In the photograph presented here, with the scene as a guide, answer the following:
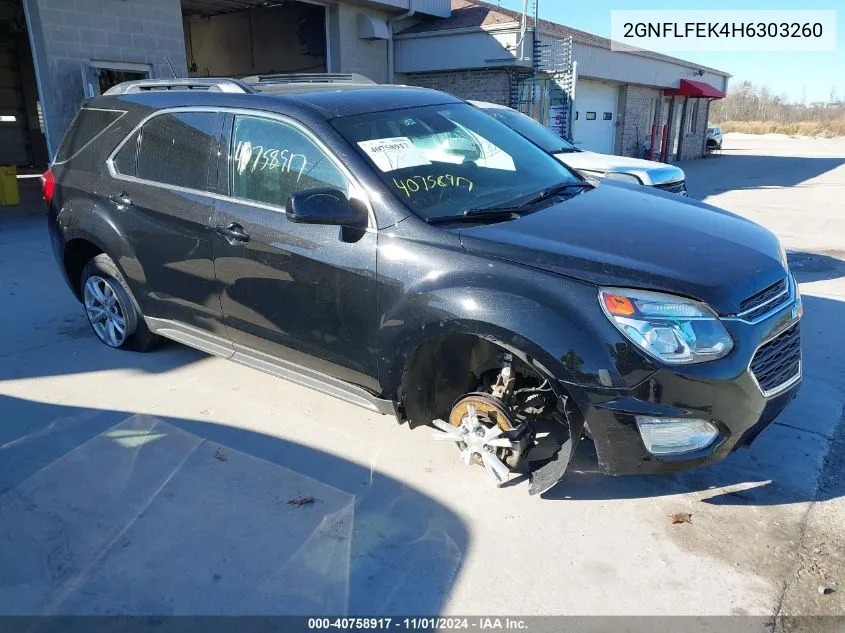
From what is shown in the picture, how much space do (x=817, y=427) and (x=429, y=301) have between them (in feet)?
8.47

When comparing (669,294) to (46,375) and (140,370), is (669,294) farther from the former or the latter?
(46,375)

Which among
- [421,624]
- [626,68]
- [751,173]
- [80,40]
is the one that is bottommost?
[751,173]

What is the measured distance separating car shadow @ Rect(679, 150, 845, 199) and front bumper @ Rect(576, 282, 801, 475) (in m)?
13.7

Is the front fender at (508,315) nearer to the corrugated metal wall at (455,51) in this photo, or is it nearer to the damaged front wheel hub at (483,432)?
the damaged front wheel hub at (483,432)

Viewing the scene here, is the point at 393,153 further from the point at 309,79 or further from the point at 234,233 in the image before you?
the point at 309,79

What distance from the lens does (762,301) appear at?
288cm

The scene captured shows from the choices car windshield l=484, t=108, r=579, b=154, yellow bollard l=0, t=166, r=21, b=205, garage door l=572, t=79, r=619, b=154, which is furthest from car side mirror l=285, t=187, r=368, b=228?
garage door l=572, t=79, r=619, b=154

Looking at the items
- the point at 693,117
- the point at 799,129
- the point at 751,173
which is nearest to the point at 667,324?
the point at 751,173

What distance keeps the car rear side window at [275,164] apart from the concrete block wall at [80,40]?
9235 mm

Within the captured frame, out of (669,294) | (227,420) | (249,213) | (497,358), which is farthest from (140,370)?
(669,294)

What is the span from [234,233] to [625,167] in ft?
18.6

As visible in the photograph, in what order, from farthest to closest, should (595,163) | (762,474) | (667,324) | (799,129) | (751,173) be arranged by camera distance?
(799,129) < (751,173) < (595,163) < (762,474) < (667,324)

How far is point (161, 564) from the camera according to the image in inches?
108

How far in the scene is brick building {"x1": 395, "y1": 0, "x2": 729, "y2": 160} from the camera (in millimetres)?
17953
